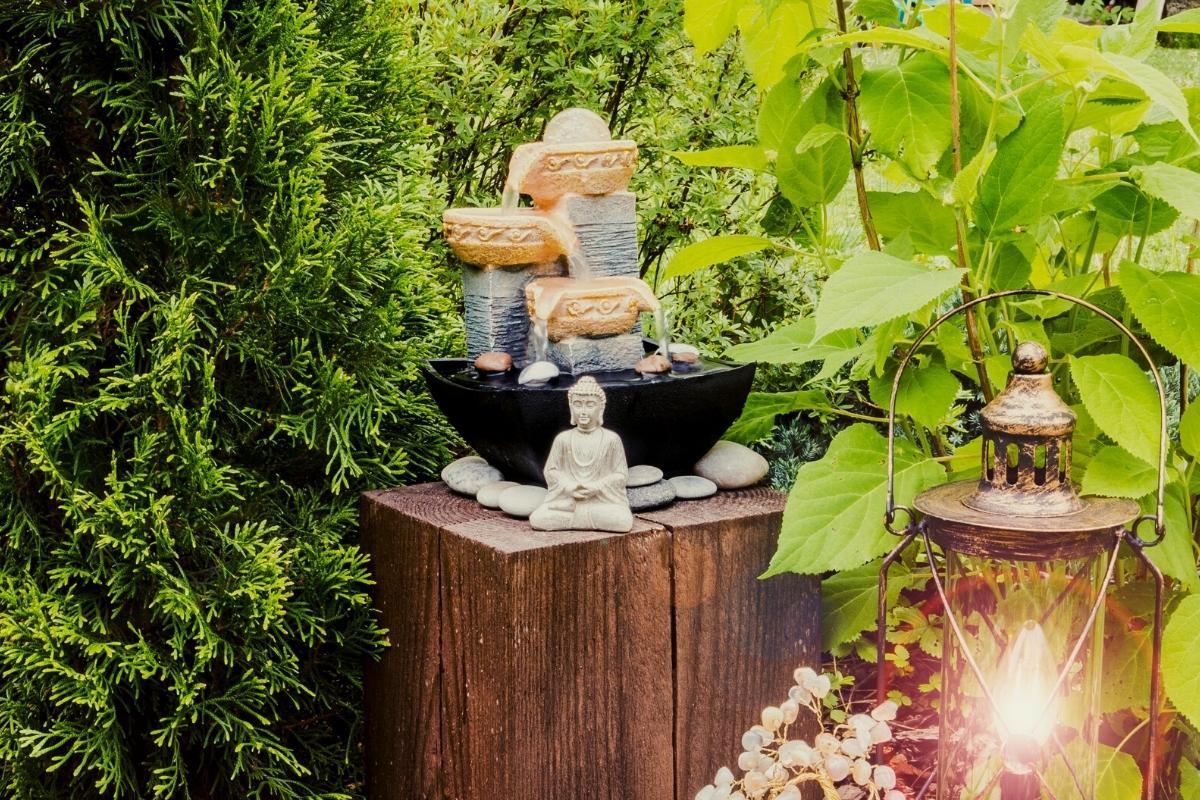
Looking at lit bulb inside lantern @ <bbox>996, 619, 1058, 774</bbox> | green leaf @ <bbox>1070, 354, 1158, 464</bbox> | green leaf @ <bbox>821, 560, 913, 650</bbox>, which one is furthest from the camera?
green leaf @ <bbox>821, 560, 913, 650</bbox>

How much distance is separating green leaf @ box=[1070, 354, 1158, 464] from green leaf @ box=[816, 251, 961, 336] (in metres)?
0.33

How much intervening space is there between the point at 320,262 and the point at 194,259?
239 mm

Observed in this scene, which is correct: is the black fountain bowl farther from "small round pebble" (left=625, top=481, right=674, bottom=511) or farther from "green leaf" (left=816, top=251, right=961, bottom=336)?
"green leaf" (left=816, top=251, right=961, bottom=336)

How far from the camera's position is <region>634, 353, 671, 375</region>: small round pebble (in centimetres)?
229

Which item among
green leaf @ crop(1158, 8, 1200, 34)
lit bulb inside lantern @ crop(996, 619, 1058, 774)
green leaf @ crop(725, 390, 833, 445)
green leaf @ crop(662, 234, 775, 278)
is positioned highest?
green leaf @ crop(1158, 8, 1200, 34)

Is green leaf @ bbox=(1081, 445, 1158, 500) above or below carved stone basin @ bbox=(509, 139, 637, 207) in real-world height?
below

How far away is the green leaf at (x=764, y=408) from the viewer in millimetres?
2477

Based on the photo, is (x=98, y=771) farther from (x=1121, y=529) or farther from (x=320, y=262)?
(x=1121, y=529)

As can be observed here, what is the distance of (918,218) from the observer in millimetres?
2172

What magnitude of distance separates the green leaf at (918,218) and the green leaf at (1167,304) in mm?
335

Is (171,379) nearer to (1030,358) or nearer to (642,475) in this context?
(642,475)

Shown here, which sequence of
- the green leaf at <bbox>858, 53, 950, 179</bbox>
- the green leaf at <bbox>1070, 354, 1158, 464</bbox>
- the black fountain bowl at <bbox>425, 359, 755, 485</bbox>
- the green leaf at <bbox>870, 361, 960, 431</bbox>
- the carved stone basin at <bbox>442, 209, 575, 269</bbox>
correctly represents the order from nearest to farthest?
the green leaf at <bbox>1070, 354, 1158, 464</bbox>
the green leaf at <bbox>858, 53, 950, 179</bbox>
the green leaf at <bbox>870, 361, 960, 431</bbox>
the black fountain bowl at <bbox>425, 359, 755, 485</bbox>
the carved stone basin at <bbox>442, 209, 575, 269</bbox>

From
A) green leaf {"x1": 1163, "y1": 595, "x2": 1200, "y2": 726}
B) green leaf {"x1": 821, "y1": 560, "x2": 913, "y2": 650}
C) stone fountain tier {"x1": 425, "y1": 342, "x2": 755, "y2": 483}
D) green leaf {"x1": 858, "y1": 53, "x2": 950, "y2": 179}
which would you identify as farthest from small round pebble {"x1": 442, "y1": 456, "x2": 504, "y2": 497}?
green leaf {"x1": 1163, "y1": 595, "x2": 1200, "y2": 726}

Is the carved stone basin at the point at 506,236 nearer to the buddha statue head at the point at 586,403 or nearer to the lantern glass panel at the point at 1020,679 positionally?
the buddha statue head at the point at 586,403
